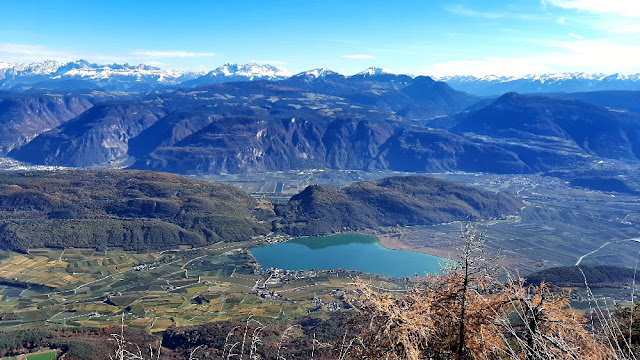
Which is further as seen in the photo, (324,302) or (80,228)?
(80,228)

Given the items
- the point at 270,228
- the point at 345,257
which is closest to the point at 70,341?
the point at 345,257

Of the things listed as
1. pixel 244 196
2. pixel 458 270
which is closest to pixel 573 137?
pixel 244 196

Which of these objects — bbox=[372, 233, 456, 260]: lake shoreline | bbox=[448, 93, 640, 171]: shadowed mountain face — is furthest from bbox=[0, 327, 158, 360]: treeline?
bbox=[448, 93, 640, 171]: shadowed mountain face

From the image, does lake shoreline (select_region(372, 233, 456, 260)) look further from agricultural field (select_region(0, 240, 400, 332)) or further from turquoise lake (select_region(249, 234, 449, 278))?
agricultural field (select_region(0, 240, 400, 332))

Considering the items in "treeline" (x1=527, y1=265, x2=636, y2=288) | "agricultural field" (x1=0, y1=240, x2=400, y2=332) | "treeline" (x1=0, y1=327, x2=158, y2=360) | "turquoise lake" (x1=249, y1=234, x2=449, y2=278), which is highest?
"treeline" (x1=0, y1=327, x2=158, y2=360)

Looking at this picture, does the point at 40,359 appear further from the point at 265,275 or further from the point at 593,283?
the point at 593,283

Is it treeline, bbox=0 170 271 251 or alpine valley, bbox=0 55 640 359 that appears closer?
alpine valley, bbox=0 55 640 359

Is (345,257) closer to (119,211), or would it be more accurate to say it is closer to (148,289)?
(148,289)
